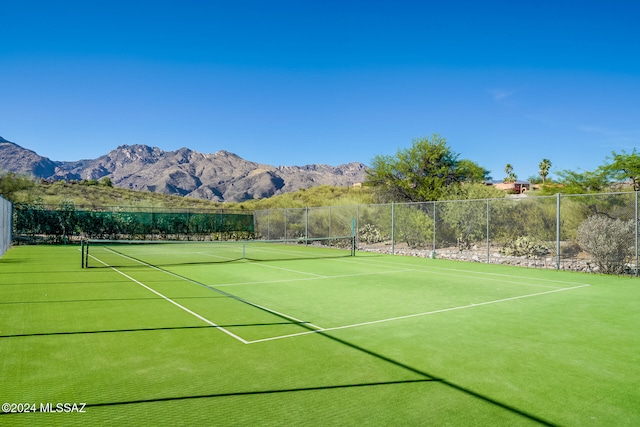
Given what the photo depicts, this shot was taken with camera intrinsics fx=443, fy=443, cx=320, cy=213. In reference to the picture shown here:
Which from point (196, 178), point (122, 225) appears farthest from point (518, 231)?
point (196, 178)

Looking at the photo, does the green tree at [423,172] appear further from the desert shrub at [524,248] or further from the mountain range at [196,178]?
the mountain range at [196,178]

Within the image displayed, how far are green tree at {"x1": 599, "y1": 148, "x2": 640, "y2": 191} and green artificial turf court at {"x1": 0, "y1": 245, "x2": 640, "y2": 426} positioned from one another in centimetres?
1722

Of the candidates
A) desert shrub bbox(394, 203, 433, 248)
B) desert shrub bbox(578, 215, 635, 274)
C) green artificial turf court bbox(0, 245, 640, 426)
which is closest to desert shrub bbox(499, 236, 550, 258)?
desert shrub bbox(578, 215, 635, 274)

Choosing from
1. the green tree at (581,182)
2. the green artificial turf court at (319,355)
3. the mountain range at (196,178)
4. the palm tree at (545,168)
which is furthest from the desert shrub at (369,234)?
the mountain range at (196,178)

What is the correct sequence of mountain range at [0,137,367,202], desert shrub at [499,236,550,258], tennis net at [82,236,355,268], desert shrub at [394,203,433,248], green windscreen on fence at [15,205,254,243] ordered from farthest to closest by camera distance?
1. mountain range at [0,137,367,202]
2. green windscreen on fence at [15,205,254,243]
3. desert shrub at [394,203,433,248]
4. tennis net at [82,236,355,268]
5. desert shrub at [499,236,550,258]

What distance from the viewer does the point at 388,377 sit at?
4.47 meters

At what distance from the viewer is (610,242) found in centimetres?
1329

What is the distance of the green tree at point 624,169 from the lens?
78.0ft

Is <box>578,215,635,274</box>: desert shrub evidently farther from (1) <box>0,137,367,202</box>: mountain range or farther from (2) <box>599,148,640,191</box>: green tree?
(1) <box>0,137,367,202</box>: mountain range

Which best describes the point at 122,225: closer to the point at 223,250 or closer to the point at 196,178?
the point at 223,250

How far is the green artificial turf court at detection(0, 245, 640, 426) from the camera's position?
3.71 m

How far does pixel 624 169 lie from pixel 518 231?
11.6m

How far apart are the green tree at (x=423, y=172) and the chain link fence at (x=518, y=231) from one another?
13.2 feet

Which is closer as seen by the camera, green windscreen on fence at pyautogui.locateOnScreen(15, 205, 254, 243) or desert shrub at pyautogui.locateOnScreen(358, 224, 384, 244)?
desert shrub at pyautogui.locateOnScreen(358, 224, 384, 244)
